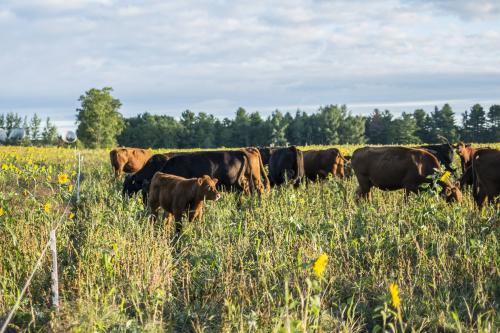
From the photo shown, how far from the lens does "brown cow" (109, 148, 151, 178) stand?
70.5 feet

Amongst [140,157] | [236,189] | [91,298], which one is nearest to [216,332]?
[91,298]

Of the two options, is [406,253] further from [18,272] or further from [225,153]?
[225,153]

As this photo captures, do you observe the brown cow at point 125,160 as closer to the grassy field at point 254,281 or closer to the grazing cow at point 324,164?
the grazing cow at point 324,164

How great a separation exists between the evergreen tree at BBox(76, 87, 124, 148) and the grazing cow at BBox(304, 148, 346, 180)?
69733 mm

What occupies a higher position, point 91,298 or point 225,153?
point 225,153

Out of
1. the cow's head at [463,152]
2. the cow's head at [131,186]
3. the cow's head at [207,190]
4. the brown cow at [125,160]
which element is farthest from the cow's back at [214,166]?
the brown cow at [125,160]

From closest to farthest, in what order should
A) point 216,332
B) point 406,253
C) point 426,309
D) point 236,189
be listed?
1. point 216,332
2. point 426,309
3. point 406,253
4. point 236,189

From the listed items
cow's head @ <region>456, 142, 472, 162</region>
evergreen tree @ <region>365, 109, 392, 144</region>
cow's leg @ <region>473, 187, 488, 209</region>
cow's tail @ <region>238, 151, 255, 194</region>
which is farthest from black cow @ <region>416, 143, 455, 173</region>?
evergreen tree @ <region>365, 109, 392, 144</region>

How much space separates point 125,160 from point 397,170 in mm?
13088

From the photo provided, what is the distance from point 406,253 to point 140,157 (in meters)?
17.8

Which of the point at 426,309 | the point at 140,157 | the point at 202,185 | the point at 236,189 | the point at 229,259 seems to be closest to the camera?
the point at 426,309

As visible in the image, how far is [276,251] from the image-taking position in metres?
6.43

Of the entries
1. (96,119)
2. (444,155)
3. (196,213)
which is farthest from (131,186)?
(96,119)

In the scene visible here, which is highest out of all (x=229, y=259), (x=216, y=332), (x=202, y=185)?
(x=202, y=185)
